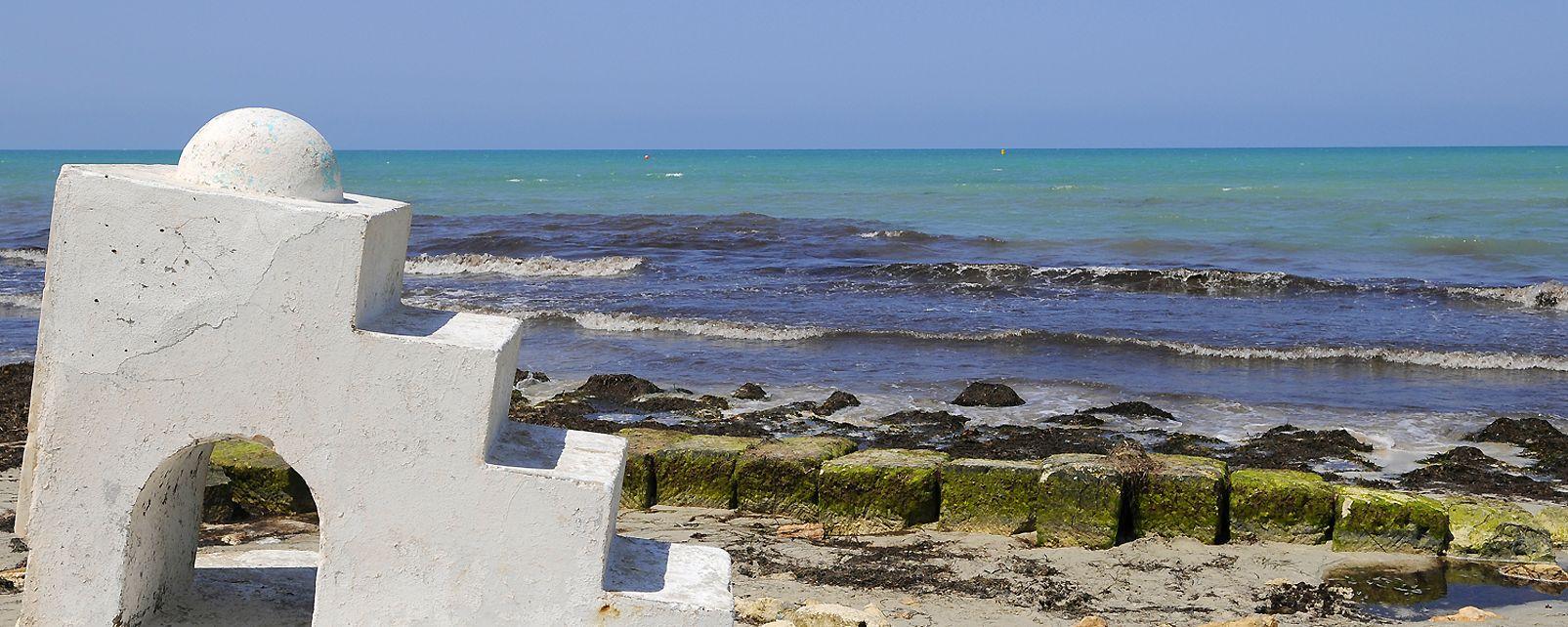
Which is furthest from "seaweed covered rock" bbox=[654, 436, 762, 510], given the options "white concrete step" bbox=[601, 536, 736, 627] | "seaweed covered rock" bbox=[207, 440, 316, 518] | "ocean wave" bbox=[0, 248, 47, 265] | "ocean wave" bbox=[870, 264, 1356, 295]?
"ocean wave" bbox=[0, 248, 47, 265]

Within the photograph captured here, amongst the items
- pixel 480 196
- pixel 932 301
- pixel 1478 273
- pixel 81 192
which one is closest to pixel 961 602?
pixel 81 192

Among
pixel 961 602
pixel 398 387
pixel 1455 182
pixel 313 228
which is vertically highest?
pixel 1455 182

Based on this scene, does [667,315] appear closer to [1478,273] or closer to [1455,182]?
[1478,273]

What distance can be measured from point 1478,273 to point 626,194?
123ft

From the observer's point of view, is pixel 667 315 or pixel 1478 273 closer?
pixel 667 315

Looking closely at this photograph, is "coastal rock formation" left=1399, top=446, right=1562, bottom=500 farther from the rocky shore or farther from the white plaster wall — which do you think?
the white plaster wall

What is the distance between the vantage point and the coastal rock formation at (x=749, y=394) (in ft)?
46.2

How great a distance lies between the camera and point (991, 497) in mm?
8992

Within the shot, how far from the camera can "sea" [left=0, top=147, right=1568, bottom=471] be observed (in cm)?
1510

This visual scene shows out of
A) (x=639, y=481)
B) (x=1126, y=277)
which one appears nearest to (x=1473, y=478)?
(x=639, y=481)

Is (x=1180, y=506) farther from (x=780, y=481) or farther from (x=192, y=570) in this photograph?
(x=192, y=570)

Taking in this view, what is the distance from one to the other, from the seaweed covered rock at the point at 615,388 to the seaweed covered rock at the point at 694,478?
4362 mm

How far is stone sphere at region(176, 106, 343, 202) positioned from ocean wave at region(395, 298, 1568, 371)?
44.6 ft

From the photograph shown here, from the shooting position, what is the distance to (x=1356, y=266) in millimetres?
27859
